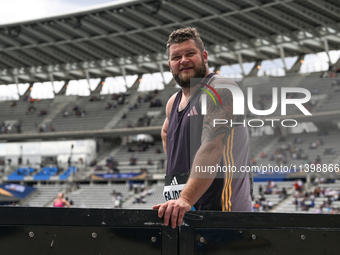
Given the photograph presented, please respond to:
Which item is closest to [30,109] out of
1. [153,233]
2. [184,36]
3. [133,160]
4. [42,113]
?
[42,113]

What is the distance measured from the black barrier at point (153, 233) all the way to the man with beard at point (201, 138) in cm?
45

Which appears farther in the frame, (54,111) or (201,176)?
(54,111)

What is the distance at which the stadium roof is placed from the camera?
2725cm

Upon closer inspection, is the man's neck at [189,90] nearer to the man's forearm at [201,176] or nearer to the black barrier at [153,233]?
the man's forearm at [201,176]

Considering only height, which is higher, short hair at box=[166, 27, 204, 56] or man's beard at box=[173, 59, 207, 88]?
short hair at box=[166, 27, 204, 56]

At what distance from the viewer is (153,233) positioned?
1.69 meters

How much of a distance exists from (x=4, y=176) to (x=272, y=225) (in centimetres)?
3234

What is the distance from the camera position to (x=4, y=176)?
31.7 m

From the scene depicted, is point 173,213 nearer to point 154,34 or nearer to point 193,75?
point 193,75

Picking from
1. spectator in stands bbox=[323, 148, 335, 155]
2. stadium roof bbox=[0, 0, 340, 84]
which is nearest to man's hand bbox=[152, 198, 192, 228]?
spectator in stands bbox=[323, 148, 335, 155]

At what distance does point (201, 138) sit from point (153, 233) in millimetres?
750

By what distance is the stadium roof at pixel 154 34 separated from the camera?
27250mm

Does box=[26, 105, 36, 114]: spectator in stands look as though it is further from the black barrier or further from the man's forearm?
the black barrier

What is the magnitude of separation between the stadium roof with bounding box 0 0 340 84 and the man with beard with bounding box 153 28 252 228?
2495cm
